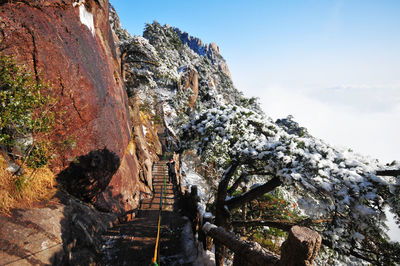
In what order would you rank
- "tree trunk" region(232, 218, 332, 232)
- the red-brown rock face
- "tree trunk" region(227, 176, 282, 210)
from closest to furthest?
the red-brown rock face < "tree trunk" region(232, 218, 332, 232) < "tree trunk" region(227, 176, 282, 210)

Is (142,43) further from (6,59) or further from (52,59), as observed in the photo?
(6,59)

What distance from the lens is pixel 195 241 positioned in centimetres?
557

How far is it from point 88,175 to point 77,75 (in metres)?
3.40

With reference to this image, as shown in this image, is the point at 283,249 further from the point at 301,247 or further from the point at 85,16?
the point at 85,16

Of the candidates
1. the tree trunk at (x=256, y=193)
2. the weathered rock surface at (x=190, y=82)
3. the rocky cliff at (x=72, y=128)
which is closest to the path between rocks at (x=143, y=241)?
the rocky cliff at (x=72, y=128)

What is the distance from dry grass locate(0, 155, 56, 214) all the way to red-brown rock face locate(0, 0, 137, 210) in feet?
2.98

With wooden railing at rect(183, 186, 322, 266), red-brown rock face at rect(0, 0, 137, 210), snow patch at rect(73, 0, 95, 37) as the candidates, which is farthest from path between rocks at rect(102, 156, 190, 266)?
snow patch at rect(73, 0, 95, 37)

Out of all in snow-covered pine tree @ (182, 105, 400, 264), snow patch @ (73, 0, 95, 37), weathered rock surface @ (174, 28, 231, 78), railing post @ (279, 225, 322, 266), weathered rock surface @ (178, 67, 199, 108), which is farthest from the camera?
weathered rock surface @ (174, 28, 231, 78)

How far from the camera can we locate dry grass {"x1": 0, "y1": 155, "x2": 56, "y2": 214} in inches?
123

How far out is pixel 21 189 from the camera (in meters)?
3.43

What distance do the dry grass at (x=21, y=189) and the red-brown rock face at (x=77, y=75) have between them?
91cm

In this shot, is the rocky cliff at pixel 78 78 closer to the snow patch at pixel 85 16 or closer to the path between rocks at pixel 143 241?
the snow patch at pixel 85 16

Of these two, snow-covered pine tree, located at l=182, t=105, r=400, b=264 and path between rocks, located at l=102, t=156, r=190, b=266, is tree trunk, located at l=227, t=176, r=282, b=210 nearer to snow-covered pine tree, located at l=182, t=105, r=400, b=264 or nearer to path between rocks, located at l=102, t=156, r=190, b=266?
snow-covered pine tree, located at l=182, t=105, r=400, b=264

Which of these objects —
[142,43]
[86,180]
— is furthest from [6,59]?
[142,43]
